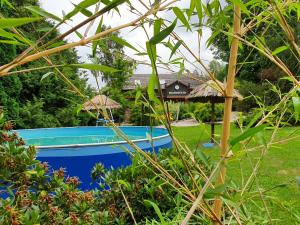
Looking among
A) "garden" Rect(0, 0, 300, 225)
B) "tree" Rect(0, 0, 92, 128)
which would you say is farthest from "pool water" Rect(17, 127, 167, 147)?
"garden" Rect(0, 0, 300, 225)

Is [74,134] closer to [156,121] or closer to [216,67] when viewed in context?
[156,121]

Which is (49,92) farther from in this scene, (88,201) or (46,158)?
(88,201)

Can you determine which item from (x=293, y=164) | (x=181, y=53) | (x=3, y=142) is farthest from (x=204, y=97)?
Answer: (x=181, y=53)

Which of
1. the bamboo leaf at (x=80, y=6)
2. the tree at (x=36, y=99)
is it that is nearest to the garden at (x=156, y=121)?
the bamboo leaf at (x=80, y=6)

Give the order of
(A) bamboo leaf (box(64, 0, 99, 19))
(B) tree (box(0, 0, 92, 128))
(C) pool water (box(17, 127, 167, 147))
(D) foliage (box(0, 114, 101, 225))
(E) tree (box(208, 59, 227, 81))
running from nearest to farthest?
(A) bamboo leaf (box(64, 0, 99, 19)) → (E) tree (box(208, 59, 227, 81)) → (D) foliage (box(0, 114, 101, 225)) → (C) pool water (box(17, 127, 167, 147)) → (B) tree (box(0, 0, 92, 128))

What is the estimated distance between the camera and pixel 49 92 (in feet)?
54.9

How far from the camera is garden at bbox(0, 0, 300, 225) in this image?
1.57 ft

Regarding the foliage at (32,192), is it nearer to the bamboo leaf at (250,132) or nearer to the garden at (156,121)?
the garden at (156,121)

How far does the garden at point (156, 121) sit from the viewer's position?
48 cm

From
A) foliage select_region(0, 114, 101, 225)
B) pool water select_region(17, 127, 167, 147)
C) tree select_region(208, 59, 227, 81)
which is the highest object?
tree select_region(208, 59, 227, 81)

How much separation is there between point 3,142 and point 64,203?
A: 55cm

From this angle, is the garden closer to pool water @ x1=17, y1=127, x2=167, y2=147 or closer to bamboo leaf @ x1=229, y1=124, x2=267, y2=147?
bamboo leaf @ x1=229, y1=124, x2=267, y2=147

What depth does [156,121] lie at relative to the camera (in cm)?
151

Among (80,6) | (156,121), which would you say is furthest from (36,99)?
(80,6)
